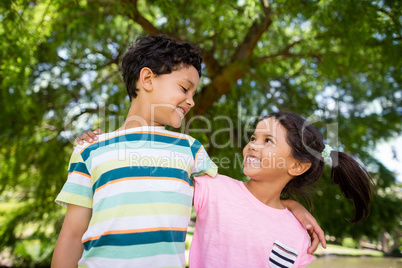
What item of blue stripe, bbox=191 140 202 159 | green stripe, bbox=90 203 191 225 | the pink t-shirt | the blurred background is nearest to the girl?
the pink t-shirt

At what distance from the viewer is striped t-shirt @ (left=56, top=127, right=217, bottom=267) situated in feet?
3.21

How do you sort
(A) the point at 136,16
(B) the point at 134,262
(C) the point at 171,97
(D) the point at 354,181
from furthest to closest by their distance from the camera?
(A) the point at 136,16 → (D) the point at 354,181 → (C) the point at 171,97 → (B) the point at 134,262

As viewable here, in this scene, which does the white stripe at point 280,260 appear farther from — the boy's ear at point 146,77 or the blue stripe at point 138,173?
the boy's ear at point 146,77

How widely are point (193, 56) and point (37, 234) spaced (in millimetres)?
2655

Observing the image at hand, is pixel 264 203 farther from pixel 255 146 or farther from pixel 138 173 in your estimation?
pixel 138 173

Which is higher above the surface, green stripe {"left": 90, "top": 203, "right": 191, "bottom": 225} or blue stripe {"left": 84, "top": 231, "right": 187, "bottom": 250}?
green stripe {"left": 90, "top": 203, "right": 191, "bottom": 225}

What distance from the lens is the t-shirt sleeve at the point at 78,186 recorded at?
1020 mm

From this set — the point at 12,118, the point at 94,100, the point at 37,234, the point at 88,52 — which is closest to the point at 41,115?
the point at 12,118

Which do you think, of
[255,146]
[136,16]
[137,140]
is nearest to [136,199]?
[137,140]

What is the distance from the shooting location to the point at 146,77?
4.09 feet

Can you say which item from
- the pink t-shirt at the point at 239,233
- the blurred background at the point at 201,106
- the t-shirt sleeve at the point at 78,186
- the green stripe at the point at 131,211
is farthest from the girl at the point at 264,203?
the blurred background at the point at 201,106

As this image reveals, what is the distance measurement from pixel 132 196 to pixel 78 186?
0.19 m

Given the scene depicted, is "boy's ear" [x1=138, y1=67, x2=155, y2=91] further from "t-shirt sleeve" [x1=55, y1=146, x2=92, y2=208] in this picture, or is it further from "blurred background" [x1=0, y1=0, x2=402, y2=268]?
"blurred background" [x1=0, y1=0, x2=402, y2=268]

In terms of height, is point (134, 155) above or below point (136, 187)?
above
